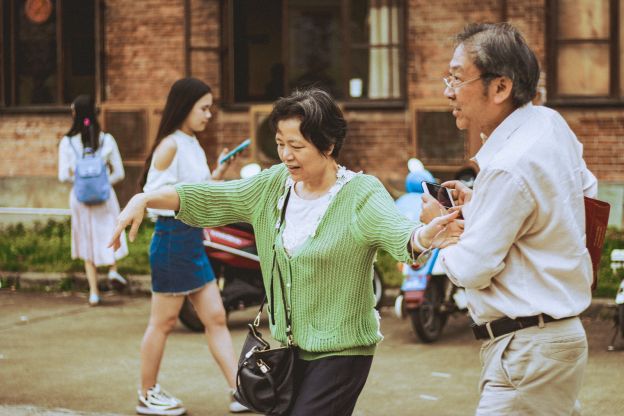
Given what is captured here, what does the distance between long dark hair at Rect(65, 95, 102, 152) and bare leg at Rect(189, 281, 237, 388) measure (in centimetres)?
452

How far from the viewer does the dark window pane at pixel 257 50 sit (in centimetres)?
1548

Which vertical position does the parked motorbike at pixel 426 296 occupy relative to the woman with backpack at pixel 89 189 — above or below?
below

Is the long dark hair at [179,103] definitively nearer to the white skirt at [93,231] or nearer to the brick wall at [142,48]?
the white skirt at [93,231]

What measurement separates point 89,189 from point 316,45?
538 centimetres

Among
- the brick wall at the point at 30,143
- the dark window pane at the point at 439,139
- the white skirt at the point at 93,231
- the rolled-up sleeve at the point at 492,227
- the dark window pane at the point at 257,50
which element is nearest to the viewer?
the rolled-up sleeve at the point at 492,227

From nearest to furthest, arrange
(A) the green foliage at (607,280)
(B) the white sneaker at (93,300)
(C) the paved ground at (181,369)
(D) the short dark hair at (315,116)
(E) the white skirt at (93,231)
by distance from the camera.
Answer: (D) the short dark hair at (315,116)
(C) the paved ground at (181,369)
(A) the green foliage at (607,280)
(B) the white sneaker at (93,300)
(E) the white skirt at (93,231)

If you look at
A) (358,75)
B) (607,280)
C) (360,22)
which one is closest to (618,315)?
(607,280)

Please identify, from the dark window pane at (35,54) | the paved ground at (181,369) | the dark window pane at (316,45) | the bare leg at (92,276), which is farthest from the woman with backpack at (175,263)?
the dark window pane at (35,54)

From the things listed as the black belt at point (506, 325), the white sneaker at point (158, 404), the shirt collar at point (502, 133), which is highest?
the shirt collar at point (502, 133)

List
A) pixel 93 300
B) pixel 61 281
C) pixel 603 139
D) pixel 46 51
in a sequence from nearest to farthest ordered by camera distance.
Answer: pixel 93 300
pixel 61 281
pixel 603 139
pixel 46 51

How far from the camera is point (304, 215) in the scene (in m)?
4.07

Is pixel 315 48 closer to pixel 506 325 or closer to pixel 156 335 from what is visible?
pixel 156 335

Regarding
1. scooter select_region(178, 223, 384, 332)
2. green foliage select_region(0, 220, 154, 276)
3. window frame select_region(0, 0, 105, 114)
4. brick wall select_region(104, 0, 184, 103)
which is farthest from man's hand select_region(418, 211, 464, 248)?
window frame select_region(0, 0, 105, 114)

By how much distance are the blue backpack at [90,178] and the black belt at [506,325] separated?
7801mm
